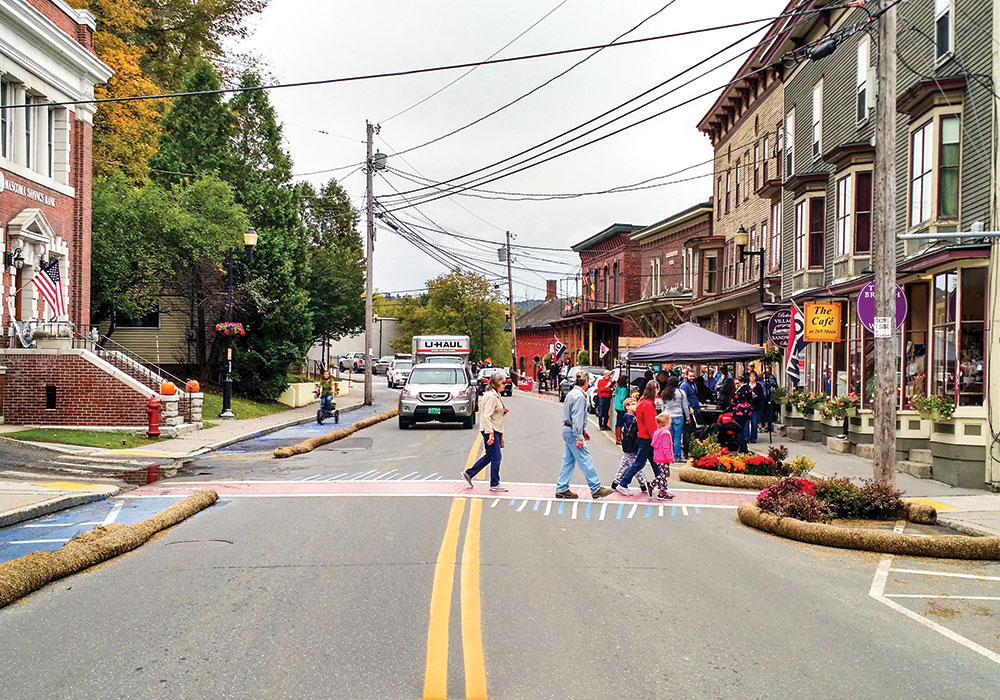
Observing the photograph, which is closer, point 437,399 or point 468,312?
point 437,399

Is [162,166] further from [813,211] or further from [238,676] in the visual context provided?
[238,676]

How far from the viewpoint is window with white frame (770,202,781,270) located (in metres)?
31.4

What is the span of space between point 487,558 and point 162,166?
33.1m

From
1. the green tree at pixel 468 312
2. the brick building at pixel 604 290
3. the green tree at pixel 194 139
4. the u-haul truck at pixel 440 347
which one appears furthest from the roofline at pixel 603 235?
the green tree at pixel 194 139

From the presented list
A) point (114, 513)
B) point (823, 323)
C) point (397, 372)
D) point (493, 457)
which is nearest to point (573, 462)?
point (493, 457)

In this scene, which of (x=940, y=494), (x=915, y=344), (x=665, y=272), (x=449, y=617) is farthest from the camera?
(x=665, y=272)

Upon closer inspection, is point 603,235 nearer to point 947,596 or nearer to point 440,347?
point 440,347

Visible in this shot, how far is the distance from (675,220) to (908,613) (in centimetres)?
4202

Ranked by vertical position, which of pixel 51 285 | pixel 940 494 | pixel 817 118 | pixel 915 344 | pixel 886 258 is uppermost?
pixel 817 118

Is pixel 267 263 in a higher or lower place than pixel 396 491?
higher

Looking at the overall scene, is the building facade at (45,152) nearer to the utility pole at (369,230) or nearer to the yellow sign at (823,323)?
the utility pole at (369,230)

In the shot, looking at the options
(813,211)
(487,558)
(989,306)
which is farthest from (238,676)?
(813,211)

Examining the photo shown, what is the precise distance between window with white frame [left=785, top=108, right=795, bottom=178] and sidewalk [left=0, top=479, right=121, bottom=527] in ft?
74.7

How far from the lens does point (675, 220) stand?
159 ft
